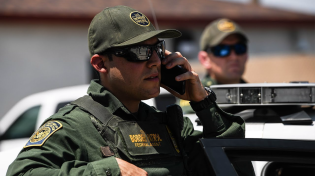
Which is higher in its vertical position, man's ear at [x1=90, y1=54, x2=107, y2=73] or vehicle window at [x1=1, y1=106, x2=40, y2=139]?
man's ear at [x1=90, y1=54, x2=107, y2=73]

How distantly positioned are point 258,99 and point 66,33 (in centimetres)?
1249

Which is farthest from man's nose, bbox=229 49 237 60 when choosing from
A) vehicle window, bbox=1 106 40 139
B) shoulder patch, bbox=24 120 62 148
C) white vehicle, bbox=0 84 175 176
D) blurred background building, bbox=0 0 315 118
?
blurred background building, bbox=0 0 315 118

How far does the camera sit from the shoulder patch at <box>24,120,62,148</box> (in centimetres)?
187

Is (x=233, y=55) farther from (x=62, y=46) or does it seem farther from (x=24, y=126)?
(x=62, y=46)

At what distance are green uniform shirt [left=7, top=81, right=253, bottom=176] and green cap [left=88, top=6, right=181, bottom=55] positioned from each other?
0.73 feet

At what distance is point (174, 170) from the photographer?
2.13m

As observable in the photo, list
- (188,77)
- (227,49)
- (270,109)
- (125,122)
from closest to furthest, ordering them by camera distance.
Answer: (125,122), (188,77), (270,109), (227,49)

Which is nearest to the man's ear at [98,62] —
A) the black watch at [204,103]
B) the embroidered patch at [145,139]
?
the embroidered patch at [145,139]

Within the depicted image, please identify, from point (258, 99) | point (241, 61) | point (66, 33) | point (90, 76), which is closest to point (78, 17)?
point (66, 33)

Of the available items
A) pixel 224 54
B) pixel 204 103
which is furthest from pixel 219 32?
pixel 204 103

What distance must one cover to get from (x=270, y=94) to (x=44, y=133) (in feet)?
4.22

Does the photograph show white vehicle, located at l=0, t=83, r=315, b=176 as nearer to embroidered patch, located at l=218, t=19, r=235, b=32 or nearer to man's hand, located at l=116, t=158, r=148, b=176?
man's hand, located at l=116, t=158, r=148, b=176

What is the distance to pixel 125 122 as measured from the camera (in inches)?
82.8

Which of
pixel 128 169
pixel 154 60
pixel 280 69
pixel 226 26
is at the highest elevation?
pixel 154 60
